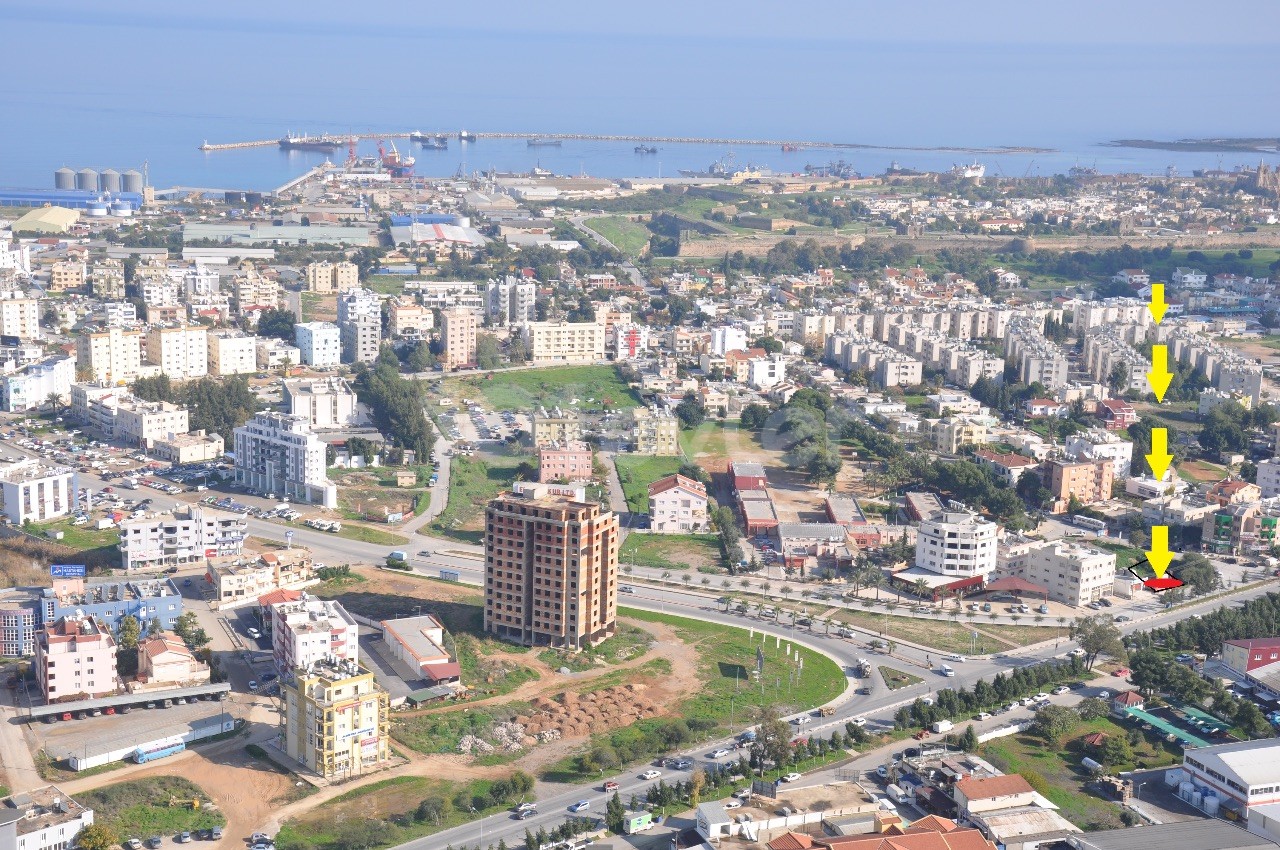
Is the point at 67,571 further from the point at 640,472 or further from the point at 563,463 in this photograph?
the point at 640,472

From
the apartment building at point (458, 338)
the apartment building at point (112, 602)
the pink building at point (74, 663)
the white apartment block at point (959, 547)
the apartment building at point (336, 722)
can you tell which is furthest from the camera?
the apartment building at point (458, 338)

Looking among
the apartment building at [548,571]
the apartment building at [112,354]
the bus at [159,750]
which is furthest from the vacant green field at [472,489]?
the apartment building at [112,354]

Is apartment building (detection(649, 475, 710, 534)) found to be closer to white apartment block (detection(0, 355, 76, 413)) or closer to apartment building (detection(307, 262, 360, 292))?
white apartment block (detection(0, 355, 76, 413))

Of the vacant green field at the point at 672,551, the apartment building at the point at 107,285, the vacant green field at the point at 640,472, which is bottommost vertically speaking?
the vacant green field at the point at 672,551

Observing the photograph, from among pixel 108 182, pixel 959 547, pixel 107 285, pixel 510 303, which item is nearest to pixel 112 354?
pixel 107 285

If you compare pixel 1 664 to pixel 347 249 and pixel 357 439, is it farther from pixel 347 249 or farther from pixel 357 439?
pixel 347 249

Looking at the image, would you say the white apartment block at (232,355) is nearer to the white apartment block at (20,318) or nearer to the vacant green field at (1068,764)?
the white apartment block at (20,318)

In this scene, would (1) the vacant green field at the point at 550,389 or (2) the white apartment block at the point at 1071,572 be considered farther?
(1) the vacant green field at the point at 550,389

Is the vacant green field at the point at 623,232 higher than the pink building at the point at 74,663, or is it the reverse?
the vacant green field at the point at 623,232
